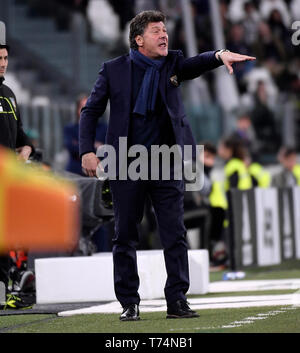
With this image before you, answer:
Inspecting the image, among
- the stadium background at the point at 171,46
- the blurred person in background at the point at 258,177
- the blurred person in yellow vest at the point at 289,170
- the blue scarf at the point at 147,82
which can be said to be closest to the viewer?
the blue scarf at the point at 147,82

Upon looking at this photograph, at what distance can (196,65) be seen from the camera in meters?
9.01

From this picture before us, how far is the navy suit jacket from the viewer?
29.7 feet

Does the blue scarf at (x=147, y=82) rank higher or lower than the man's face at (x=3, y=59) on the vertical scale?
lower

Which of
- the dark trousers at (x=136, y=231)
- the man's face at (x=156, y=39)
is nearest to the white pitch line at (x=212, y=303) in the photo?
the dark trousers at (x=136, y=231)

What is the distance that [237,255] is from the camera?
1530 cm

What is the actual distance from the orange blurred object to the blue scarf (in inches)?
65.8

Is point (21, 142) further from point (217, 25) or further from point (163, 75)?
point (217, 25)

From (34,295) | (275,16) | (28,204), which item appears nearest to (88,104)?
(34,295)

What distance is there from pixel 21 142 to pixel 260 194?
590 cm

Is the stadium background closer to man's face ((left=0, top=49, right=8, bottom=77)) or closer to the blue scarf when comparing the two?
man's face ((left=0, top=49, right=8, bottom=77))

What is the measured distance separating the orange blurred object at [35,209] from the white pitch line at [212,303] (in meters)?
0.94

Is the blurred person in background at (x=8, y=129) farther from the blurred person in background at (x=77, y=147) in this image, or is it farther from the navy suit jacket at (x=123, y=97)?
the blurred person in background at (x=77, y=147)

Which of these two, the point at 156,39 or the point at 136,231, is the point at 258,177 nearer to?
the point at 136,231

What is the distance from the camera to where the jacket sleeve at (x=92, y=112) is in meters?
9.18
